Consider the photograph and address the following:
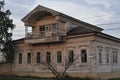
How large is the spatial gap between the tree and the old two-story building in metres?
1.08

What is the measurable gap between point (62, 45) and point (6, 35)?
36.2 feet

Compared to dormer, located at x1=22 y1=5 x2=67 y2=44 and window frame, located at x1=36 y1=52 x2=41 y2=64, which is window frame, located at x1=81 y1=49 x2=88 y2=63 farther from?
window frame, located at x1=36 y1=52 x2=41 y2=64

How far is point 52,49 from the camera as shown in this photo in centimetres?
3916

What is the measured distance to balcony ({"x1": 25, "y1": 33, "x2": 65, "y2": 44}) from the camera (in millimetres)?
36688

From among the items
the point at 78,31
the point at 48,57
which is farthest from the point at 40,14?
the point at 78,31

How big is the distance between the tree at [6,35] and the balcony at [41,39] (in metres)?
4.37

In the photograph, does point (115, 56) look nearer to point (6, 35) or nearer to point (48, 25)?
point (48, 25)

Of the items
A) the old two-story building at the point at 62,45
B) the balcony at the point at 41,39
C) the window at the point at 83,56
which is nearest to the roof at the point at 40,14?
the old two-story building at the point at 62,45

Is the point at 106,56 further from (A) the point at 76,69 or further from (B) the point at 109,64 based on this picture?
(A) the point at 76,69

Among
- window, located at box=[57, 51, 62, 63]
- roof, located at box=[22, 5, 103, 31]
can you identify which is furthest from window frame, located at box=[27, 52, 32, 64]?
window, located at box=[57, 51, 62, 63]

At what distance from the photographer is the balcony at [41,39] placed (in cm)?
3669

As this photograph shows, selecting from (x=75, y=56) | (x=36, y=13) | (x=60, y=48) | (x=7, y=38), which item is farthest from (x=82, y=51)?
(x=7, y=38)

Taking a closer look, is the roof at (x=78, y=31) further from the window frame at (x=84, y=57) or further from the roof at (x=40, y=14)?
the window frame at (x=84, y=57)

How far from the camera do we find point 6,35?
44219mm
